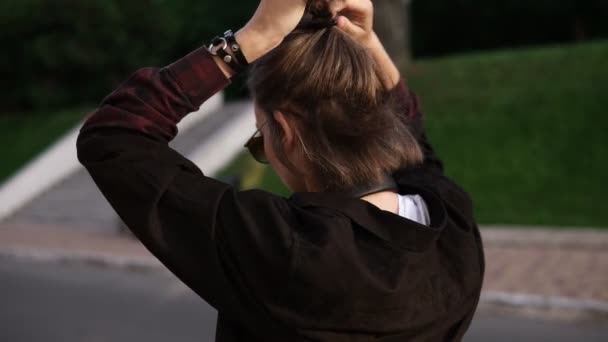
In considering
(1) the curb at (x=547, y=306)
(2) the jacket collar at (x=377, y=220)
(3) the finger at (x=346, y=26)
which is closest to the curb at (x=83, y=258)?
(1) the curb at (x=547, y=306)

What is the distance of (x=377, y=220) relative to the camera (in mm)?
1284

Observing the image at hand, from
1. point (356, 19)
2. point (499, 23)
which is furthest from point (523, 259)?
point (499, 23)

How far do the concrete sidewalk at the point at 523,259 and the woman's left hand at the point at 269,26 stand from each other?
17.6ft

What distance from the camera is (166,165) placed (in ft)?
4.00

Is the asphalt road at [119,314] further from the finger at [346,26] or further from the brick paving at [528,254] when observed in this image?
the finger at [346,26]

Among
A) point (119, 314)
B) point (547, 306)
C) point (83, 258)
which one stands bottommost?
→ point (547, 306)

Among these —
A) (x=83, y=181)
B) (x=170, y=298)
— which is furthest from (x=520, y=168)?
(x=83, y=181)

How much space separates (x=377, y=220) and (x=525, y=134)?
10.8 m

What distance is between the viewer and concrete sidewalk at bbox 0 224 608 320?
20.4 feet

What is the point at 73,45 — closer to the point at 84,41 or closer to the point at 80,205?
the point at 84,41

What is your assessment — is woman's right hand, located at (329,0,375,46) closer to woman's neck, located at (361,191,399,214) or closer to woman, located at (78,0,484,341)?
woman, located at (78,0,484,341)

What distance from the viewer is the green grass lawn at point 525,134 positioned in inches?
390

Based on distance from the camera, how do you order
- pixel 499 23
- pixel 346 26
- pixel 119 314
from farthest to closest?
pixel 499 23 → pixel 119 314 → pixel 346 26

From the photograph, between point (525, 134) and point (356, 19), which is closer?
point (356, 19)
